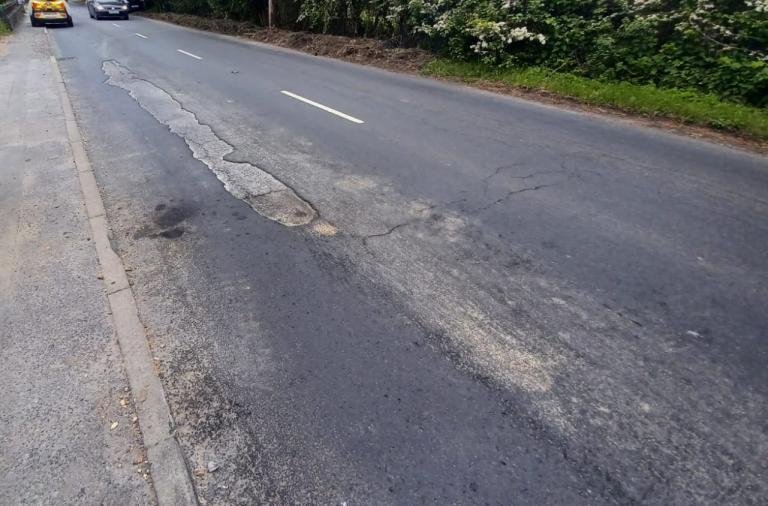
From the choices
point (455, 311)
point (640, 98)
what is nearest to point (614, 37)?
point (640, 98)

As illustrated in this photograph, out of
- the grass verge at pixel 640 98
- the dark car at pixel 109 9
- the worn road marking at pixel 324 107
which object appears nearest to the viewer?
the grass verge at pixel 640 98

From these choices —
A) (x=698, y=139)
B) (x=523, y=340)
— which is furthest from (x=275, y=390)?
(x=698, y=139)

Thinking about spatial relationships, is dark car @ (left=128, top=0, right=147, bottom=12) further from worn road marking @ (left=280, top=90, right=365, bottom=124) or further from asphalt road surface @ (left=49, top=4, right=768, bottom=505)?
asphalt road surface @ (left=49, top=4, right=768, bottom=505)

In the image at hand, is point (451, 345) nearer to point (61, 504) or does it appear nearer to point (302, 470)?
point (302, 470)

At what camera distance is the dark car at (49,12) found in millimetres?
28172

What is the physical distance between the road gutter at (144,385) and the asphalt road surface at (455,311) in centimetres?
8

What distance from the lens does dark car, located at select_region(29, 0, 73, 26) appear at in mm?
28172

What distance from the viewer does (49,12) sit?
1109 inches

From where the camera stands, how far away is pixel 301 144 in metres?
7.57

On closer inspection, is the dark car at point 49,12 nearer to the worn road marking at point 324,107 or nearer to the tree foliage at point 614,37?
the tree foliage at point 614,37

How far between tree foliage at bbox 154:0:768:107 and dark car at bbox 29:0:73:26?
2169 centimetres

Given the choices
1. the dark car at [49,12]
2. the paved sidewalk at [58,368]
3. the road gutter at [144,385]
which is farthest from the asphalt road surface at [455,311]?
the dark car at [49,12]

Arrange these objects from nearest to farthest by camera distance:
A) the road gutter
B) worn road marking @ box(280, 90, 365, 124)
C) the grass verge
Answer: the road gutter, the grass verge, worn road marking @ box(280, 90, 365, 124)

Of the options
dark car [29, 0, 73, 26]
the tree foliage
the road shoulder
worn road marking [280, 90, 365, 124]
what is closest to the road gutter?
the road shoulder
